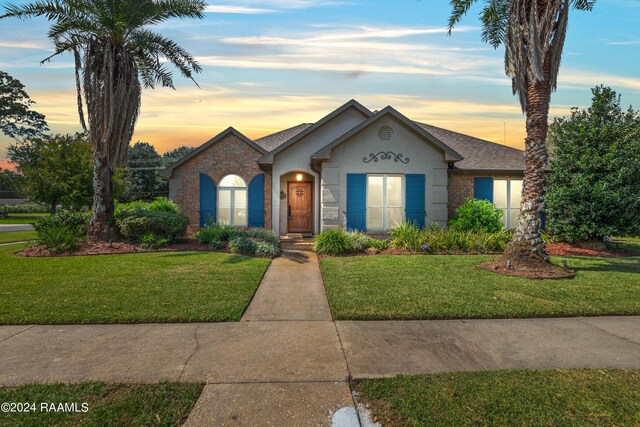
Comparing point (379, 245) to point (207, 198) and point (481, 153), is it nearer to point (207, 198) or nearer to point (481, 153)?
point (481, 153)

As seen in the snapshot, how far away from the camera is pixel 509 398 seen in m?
3.13

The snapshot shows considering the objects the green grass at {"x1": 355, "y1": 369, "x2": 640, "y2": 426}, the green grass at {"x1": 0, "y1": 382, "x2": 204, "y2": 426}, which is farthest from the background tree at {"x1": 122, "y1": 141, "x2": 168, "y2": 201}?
the green grass at {"x1": 355, "y1": 369, "x2": 640, "y2": 426}

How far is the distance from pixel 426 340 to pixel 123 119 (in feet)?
40.6

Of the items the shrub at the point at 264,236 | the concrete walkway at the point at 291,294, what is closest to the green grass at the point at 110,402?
the concrete walkway at the point at 291,294

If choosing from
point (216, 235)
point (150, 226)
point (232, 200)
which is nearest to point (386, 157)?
point (216, 235)

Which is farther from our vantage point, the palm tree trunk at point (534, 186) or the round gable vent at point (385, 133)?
the round gable vent at point (385, 133)

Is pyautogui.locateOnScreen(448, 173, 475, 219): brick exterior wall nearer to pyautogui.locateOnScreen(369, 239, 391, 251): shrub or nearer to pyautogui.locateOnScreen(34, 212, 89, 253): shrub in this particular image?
pyautogui.locateOnScreen(369, 239, 391, 251): shrub

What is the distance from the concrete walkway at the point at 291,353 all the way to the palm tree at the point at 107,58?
8721 millimetres

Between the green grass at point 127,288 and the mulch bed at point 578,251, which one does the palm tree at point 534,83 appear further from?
the green grass at point 127,288

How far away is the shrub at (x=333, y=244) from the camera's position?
11.3 m

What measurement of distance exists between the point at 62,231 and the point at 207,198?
19.3 ft

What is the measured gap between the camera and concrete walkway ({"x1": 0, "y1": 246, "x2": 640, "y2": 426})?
10.3ft

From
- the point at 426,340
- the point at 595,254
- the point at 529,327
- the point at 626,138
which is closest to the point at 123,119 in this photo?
the point at 426,340

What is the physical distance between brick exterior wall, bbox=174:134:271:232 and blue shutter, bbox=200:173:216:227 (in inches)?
6.0
